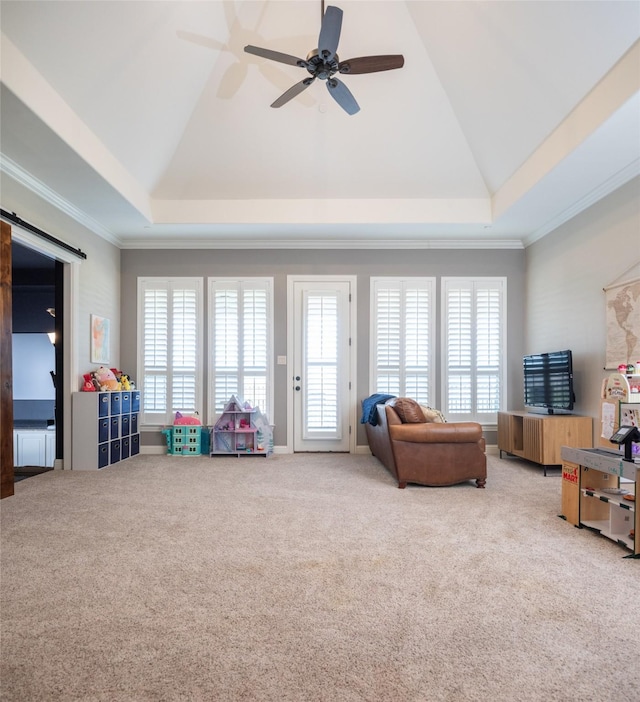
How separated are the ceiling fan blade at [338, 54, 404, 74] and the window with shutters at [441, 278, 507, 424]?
3.48m

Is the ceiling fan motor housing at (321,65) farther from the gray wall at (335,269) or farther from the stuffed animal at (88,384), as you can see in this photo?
the stuffed animal at (88,384)

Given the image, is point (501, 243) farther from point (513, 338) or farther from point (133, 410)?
point (133, 410)

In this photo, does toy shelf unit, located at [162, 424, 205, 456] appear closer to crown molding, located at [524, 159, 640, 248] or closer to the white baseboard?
the white baseboard

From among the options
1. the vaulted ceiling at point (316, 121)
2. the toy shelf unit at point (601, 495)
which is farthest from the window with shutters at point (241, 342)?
the toy shelf unit at point (601, 495)

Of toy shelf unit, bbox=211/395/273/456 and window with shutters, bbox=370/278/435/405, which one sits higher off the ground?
window with shutters, bbox=370/278/435/405

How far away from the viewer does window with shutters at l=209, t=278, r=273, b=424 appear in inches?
260

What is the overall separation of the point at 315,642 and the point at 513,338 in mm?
5635

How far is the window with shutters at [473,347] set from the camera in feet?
21.8

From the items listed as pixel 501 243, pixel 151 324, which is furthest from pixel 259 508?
pixel 501 243

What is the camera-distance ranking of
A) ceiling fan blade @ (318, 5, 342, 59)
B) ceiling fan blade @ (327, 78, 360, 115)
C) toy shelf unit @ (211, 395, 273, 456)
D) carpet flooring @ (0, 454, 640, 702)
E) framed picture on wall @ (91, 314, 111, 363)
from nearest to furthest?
carpet flooring @ (0, 454, 640, 702), ceiling fan blade @ (318, 5, 342, 59), ceiling fan blade @ (327, 78, 360, 115), framed picture on wall @ (91, 314, 111, 363), toy shelf unit @ (211, 395, 273, 456)

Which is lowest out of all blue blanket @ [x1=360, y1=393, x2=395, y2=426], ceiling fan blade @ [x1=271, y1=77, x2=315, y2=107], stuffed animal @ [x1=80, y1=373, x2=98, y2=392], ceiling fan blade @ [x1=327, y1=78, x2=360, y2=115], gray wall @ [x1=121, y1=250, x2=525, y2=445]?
blue blanket @ [x1=360, y1=393, x2=395, y2=426]

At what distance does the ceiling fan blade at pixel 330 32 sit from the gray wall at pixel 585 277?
2989 mm

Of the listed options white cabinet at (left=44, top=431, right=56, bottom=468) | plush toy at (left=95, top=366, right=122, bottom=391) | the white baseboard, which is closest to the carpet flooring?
plush toy at (left=95, top=366, right=122, bottom=391)

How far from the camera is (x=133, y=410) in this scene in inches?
246
